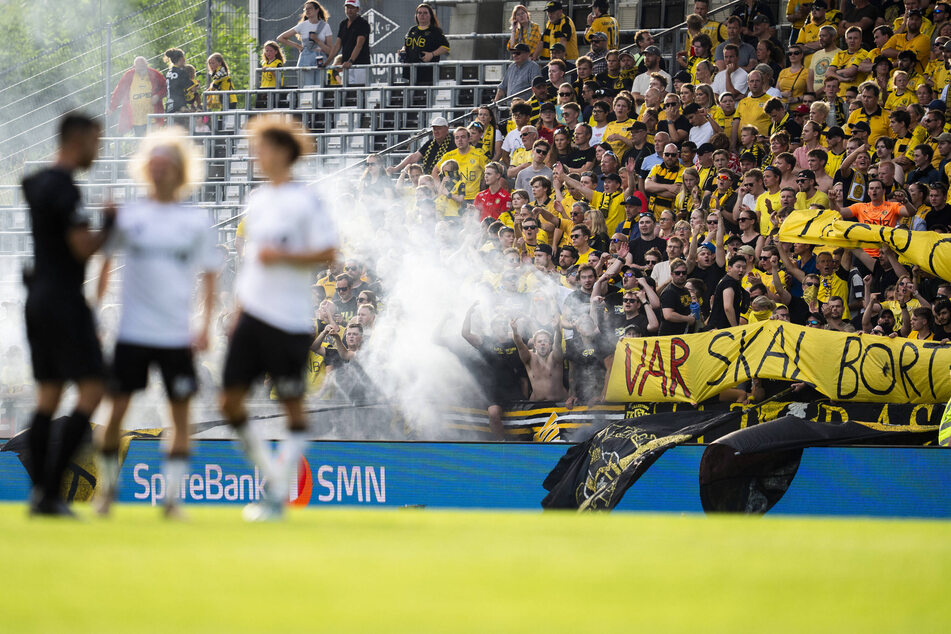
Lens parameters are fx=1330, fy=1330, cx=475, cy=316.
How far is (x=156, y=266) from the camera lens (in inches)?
244

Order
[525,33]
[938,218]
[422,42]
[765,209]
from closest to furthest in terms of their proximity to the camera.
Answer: [938,218] → [765,209] → [525,33] → [422,42]

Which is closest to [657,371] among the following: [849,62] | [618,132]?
[618,132]

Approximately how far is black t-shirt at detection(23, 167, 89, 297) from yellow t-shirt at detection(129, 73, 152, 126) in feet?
60.5

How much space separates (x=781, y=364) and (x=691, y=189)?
319 cm

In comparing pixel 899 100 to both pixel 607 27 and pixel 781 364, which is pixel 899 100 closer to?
pixel 781 364

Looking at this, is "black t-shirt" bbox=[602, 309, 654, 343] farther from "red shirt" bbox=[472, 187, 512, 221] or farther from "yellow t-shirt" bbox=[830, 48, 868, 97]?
"yellow t-shirt" bbox=[830, 48, 868, 97]

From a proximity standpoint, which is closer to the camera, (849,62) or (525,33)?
(849,62)

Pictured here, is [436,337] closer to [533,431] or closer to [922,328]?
[533,431]

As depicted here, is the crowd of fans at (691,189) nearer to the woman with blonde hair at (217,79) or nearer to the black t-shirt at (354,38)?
the black t-shirt at (354,38)

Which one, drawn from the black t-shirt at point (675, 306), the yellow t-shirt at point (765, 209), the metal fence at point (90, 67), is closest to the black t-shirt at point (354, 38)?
the metal fence at point (90, 67)

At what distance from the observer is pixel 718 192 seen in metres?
15.3

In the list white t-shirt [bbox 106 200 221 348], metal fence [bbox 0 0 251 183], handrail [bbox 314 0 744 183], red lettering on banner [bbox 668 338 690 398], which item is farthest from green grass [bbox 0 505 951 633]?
metal fence [bbox 0 0 251 183]

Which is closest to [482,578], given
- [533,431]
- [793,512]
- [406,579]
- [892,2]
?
[406,579]

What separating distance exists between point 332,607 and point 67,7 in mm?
57380
